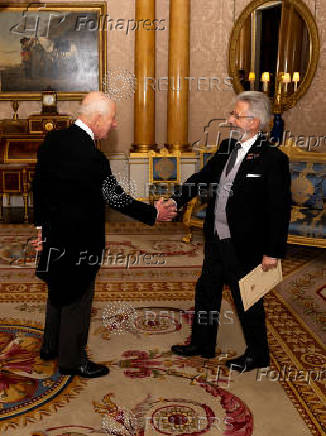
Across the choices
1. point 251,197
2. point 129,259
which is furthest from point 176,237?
Answer: point 251,197

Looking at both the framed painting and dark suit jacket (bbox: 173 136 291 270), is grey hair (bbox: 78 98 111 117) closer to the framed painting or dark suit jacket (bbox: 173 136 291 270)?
dark suit jacket (bbox: 173 136 291 270)

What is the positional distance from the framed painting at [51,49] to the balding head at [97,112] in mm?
5777

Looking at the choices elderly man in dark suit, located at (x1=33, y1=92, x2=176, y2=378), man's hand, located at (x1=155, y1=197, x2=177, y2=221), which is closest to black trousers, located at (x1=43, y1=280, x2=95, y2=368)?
elderly man in dark suit, located at (x1=33, y1=92, x2=176, y2=378)

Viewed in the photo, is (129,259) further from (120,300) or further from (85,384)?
(85,384)

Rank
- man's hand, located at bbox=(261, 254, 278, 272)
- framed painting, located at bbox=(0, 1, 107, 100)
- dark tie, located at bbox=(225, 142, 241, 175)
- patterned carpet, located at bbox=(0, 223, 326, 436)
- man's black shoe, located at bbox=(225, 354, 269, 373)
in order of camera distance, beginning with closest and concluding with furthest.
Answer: patterned carpet, located at bbox=(0, 223, 326, 436), man's hand, located at bbox=(261, 254, 278, 272), dark tie, located at bbox=(225, 142, 241, 175), man's black shoe, located at bbox=(225, 354, 269, 373), framed painting, located at bbox=(0, 1, 107, 100)

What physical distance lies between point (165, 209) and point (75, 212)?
2.16 ft

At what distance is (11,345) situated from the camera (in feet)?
11.3

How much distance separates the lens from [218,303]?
3.25m

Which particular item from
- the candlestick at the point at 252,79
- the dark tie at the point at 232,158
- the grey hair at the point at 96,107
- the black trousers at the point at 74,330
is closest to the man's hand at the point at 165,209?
the dark tie at the point at 232,158

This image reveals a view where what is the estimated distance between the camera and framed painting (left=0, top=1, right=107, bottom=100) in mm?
8320

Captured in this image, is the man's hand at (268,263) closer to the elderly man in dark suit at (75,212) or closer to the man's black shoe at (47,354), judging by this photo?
the elderly man in dark suit at (75,212)

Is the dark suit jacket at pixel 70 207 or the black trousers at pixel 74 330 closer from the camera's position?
the dark suit jacket at pixel 70 207

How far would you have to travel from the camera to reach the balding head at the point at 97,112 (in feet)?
9.27

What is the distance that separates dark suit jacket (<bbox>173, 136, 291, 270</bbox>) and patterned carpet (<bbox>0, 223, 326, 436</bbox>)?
28.4 inches
